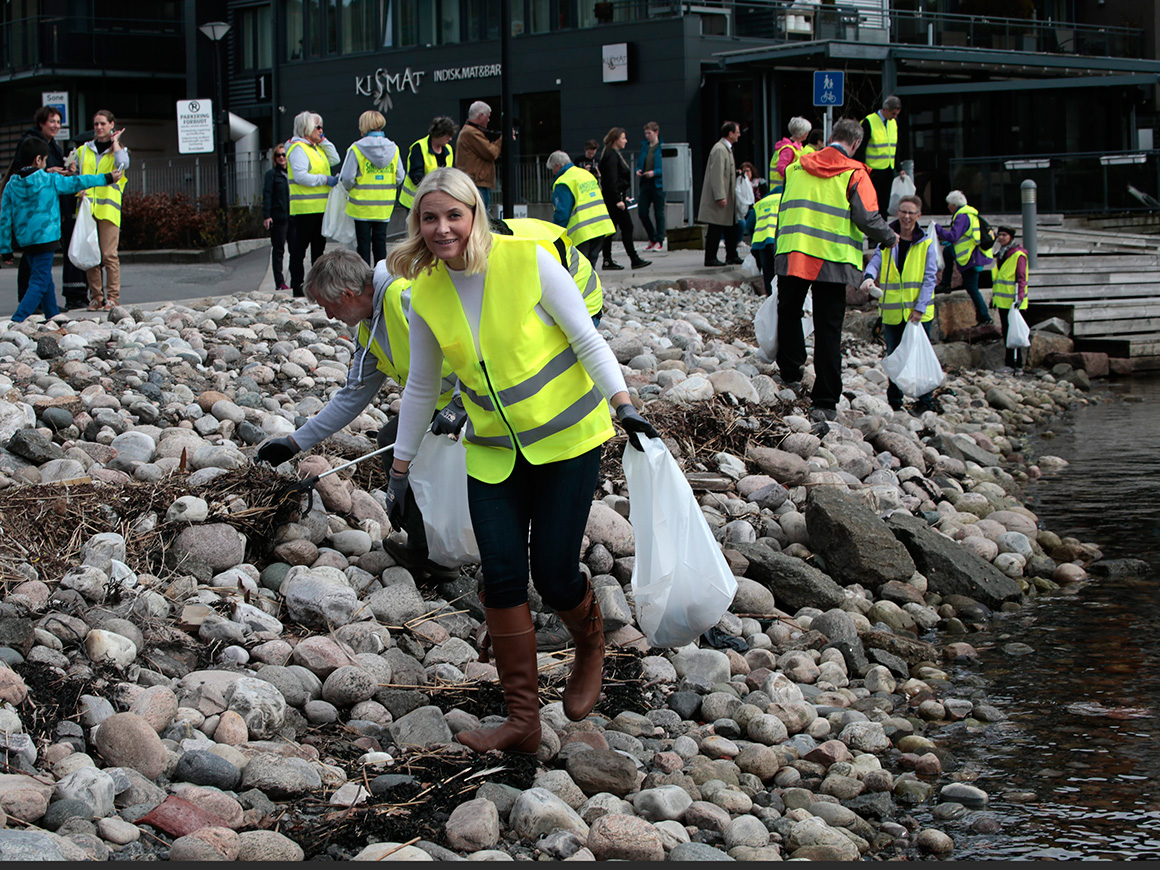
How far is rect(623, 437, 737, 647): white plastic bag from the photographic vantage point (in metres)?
4.05

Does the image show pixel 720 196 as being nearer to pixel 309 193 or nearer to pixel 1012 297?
pixel 1012 297

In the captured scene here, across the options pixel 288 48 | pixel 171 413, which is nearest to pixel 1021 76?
pixel 288 48

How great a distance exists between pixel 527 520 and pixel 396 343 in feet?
3.54

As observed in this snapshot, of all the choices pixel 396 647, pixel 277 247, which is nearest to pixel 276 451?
pixel 396 647

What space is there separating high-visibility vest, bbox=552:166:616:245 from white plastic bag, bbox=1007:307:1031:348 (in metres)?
5.48

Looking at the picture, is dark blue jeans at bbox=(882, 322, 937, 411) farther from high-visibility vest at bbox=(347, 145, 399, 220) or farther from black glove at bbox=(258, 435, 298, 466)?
black glove at bbox=(258, 435, 298, 466)

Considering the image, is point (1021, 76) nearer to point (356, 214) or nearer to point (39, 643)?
point (356, 214)

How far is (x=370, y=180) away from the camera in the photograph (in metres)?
11.3

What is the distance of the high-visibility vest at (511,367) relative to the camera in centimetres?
378

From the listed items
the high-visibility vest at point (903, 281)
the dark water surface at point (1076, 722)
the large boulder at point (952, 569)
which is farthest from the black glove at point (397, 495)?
the high-visibility vest at point (903, 281)

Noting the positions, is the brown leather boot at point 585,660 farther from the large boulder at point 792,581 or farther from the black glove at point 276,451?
the large boulder at point 792,581

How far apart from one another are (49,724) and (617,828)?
171cm

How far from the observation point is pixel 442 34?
3052 cm

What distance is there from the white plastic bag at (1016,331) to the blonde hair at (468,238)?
40.8ft
